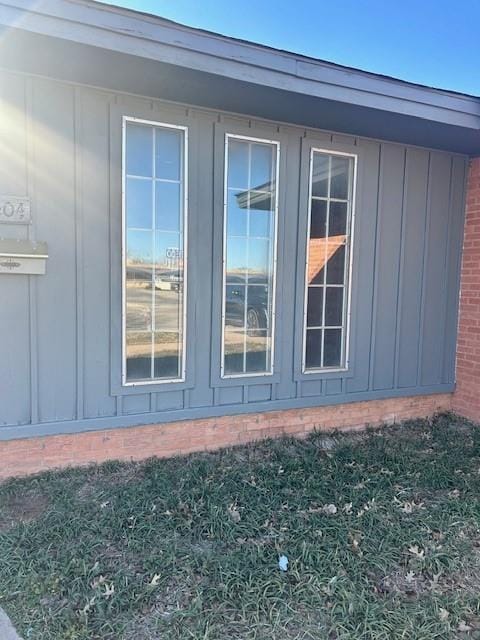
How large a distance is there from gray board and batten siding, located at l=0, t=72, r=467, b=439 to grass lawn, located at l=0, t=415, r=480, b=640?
0.59 meters

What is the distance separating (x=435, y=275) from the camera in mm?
4934

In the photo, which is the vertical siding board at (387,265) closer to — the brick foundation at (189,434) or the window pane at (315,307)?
the brick foundation at (189,434)

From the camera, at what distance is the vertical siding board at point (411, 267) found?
15.4 feet

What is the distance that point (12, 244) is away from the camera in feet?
10.3

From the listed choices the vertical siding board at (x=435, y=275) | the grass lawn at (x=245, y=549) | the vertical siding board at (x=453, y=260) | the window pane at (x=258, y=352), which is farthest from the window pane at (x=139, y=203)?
the vertical siding board at (x=453, y=260)

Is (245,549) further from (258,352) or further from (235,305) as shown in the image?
(235,305)

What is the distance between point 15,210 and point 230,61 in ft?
5.71

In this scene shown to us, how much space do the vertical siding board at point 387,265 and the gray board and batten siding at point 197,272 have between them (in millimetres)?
15

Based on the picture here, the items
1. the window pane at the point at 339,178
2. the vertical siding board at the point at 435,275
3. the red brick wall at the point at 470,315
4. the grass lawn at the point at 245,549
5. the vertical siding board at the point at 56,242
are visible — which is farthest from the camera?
the red brick wall at the point at 470,315

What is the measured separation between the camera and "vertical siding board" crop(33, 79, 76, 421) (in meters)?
3.20

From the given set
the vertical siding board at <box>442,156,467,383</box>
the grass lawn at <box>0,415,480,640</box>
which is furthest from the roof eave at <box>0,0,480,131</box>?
the grass lawn at <box>0,415,480,640</box>

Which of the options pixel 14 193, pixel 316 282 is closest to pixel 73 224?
pixel 14 193

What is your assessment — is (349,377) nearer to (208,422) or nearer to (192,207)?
(208,422)

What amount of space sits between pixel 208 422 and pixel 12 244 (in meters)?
2.06
